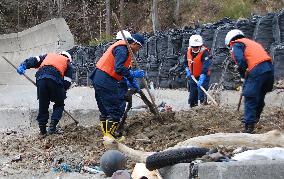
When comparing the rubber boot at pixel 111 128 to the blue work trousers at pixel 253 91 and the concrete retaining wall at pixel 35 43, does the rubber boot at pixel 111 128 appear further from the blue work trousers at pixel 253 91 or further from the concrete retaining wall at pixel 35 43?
the concrete retaining wall at pixel 35 43

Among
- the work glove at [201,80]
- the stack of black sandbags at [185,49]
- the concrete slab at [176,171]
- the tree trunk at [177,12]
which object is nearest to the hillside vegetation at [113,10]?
the tree trunk at [177,12]

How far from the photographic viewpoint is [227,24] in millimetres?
14367

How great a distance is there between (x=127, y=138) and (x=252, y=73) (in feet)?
6.99

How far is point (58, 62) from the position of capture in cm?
945

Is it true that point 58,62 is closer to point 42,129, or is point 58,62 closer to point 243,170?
point 42,129

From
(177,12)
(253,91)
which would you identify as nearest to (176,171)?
(253,91)

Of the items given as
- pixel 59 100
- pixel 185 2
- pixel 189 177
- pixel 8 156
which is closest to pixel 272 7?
pixel 185 2

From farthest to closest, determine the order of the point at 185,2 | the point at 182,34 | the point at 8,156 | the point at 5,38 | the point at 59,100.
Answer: the point at 185,2, the point at 5,38, the point at 182,34, the point at 59,100, the point at 8,156

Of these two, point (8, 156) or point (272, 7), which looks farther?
point (272, 7)

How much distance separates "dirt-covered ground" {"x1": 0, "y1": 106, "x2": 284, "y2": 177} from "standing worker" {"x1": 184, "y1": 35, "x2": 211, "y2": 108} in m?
1.33

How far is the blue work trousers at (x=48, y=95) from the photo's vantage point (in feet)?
30.7

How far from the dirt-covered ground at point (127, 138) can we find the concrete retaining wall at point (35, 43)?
12461 mm

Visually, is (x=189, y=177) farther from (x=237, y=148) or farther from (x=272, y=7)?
(x=272, y=7)

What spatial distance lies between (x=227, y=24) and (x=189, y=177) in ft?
33.1
